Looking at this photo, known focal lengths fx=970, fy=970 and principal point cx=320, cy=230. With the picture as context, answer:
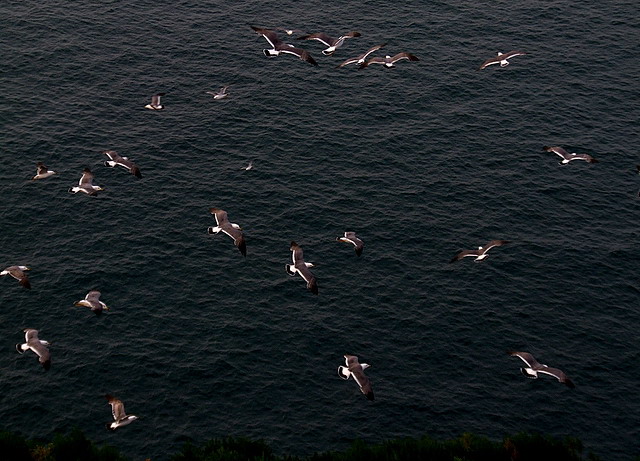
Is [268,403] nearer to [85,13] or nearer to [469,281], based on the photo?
[469,281]

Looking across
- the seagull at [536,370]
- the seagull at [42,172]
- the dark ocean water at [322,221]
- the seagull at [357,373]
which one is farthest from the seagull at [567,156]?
the seagull at [42,172]

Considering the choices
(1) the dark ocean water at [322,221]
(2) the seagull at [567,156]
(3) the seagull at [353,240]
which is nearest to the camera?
(1) the dark ocean water at [322,221]

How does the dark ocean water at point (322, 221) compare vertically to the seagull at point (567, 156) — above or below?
below

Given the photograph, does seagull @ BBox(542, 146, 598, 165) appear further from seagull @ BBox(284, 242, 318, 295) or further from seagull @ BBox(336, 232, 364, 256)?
seagull @ BBox(284, 242, 318, 295)

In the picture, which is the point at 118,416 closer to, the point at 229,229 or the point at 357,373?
the point at 229,229

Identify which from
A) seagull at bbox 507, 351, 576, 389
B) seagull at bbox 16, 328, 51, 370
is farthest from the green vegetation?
seagull at bbox 507, 351, 576, 389

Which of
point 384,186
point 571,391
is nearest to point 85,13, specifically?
point 384,186

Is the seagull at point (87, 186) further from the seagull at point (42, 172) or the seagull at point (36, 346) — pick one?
the seagull at point (36, 346)

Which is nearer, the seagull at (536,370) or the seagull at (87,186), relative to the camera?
the seagull at (536,370)
